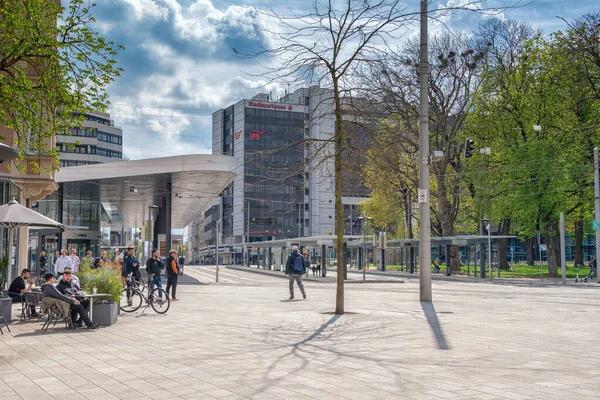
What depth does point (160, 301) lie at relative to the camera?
17625 mm

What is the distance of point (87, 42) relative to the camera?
15.3 metres

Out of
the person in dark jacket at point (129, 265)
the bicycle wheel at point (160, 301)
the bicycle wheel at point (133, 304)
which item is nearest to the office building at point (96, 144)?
the person in dark jacket at point (129, 265)

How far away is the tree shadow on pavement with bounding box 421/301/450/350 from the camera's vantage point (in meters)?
11.1

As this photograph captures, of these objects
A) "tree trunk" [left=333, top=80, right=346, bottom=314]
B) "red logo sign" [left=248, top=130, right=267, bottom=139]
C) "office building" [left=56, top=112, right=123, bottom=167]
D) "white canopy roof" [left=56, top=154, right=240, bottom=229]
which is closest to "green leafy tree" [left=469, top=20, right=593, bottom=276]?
"white canopy roof" [left=56, top=154, right=240, bottom=229]

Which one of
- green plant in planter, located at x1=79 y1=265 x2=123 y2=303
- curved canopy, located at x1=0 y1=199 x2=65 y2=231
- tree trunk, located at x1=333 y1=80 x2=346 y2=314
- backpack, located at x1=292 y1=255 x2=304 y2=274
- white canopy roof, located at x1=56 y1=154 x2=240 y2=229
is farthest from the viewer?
white canopy roof, located at x1=56 y1=154 x2=240 y2=229

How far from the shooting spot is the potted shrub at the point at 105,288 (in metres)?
14.5

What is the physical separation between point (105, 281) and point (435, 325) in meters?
7.05

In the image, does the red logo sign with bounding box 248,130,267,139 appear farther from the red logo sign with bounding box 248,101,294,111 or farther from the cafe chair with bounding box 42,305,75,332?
the cafe chair with bounding box 42,305,75,332

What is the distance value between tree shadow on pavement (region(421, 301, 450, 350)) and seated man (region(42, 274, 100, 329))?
22.2 feet

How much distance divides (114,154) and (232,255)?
28.2 m

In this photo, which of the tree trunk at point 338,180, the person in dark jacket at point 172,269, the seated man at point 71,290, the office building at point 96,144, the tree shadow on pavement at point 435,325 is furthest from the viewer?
the office building at point 96,144

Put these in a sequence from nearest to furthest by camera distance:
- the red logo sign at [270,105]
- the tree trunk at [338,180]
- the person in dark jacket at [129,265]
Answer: the tree trunk at [338,180]
the person in dark jacket at [129,265]
the red logo sign at [270,105]

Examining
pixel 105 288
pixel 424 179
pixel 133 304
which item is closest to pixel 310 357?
pixel 105 288

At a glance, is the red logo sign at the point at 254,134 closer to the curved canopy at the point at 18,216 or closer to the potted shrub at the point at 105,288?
the curved canopy at the point at 18,216
